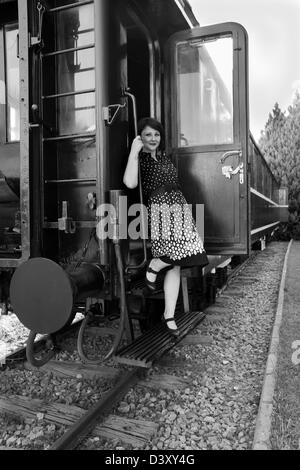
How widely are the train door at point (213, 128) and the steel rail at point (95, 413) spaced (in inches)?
53.6

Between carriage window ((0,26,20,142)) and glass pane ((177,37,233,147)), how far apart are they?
1.41 m

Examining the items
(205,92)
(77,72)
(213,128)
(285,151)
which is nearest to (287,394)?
(213,128)

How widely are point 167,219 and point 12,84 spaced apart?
1.56 metres

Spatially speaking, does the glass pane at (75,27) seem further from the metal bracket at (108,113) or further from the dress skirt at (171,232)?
the dress skirt at (171,232)

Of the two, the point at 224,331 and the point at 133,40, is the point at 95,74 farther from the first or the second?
the point at 224,331

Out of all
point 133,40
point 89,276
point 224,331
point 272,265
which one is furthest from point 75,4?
point 272,265

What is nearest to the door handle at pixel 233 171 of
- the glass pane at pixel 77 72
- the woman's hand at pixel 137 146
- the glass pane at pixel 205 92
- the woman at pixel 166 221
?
the glass pane at pixel 205 92

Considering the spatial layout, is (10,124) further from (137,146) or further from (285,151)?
(285,151)

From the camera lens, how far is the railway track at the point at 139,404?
2.34 meters

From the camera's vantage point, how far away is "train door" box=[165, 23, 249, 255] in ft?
11.8

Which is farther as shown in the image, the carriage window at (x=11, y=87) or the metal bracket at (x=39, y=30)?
the carriage window at (x=11, y=87)

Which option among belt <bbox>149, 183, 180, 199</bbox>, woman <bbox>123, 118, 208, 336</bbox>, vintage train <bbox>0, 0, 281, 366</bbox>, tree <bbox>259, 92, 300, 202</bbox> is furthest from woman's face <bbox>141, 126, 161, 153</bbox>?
tree <bbox>259, 92, 300, 202</bbox>

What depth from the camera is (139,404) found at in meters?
2.76

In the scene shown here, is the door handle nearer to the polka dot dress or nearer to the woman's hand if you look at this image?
the polka dot dress
